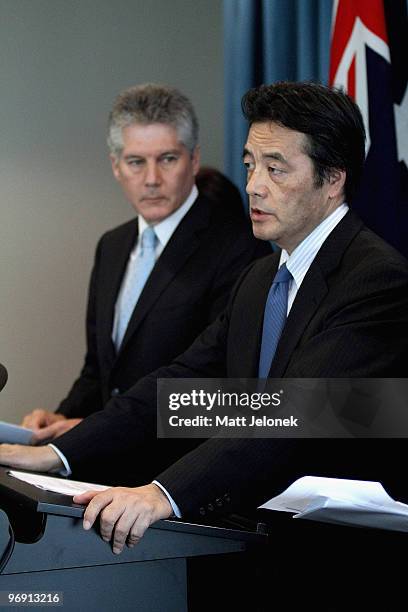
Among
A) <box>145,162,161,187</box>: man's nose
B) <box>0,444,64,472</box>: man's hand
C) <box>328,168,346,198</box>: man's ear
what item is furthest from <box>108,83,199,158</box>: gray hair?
<box>0,444,64,472</box>: man's hand

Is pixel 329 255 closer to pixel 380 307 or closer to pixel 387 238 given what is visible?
pixel 380 307

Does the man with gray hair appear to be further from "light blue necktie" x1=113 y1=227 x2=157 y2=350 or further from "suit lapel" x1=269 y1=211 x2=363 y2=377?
"suit lapel" x1=269 y1=211 x2=363 y2=377

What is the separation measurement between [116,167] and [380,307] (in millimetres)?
1592

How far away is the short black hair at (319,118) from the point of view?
2.19m

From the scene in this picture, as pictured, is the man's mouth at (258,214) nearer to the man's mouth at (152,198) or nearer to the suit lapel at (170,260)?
the suit lapel at (170,260)

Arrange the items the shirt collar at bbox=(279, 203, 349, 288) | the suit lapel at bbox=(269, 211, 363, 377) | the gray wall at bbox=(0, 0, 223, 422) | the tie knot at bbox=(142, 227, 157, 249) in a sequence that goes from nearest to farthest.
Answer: the suit lapel at bbox=(269, 211, 363, 377), the shirt collar at bbox=(279, 203, 349, 288), the tie knot at bbox=(142, 227, 157, 249), the gray wall at bbox=(0, 0, 223, 422)

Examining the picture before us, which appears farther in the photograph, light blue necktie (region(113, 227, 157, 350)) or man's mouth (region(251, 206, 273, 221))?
light blue necktie (region(113, 227, 157, 350))

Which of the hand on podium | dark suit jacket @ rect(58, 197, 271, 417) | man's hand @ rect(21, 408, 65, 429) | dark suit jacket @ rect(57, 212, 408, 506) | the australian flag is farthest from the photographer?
man's hand @ rect(21, 408, 65, 429)

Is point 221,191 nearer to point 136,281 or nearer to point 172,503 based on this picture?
point 136,281

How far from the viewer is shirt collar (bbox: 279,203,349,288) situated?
221 cm

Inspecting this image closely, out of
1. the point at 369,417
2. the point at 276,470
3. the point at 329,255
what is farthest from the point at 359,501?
the point at 329,255

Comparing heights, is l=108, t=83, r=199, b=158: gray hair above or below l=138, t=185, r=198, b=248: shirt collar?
above

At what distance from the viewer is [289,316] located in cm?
214

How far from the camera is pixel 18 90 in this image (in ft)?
13.9
